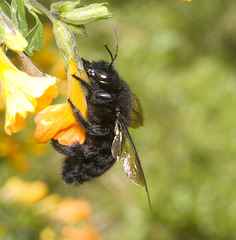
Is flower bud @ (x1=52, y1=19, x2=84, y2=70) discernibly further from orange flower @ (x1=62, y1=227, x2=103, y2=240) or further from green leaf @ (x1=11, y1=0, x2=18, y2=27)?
orange flower @ (x1=62, y1=227, x2=103, y2=240)

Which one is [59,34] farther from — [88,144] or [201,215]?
[201,215]

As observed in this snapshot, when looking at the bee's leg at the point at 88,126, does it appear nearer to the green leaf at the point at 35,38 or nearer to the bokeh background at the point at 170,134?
the green leaf at the point at 35,38

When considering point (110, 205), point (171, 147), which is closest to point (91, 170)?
point (110, 205)

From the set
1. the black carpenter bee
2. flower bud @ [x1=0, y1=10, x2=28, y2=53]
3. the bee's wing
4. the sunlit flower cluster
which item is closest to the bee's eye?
the black carpenter bee

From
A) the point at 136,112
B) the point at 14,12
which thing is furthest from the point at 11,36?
the point at 136,112

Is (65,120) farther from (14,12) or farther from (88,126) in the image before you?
(14,12)
